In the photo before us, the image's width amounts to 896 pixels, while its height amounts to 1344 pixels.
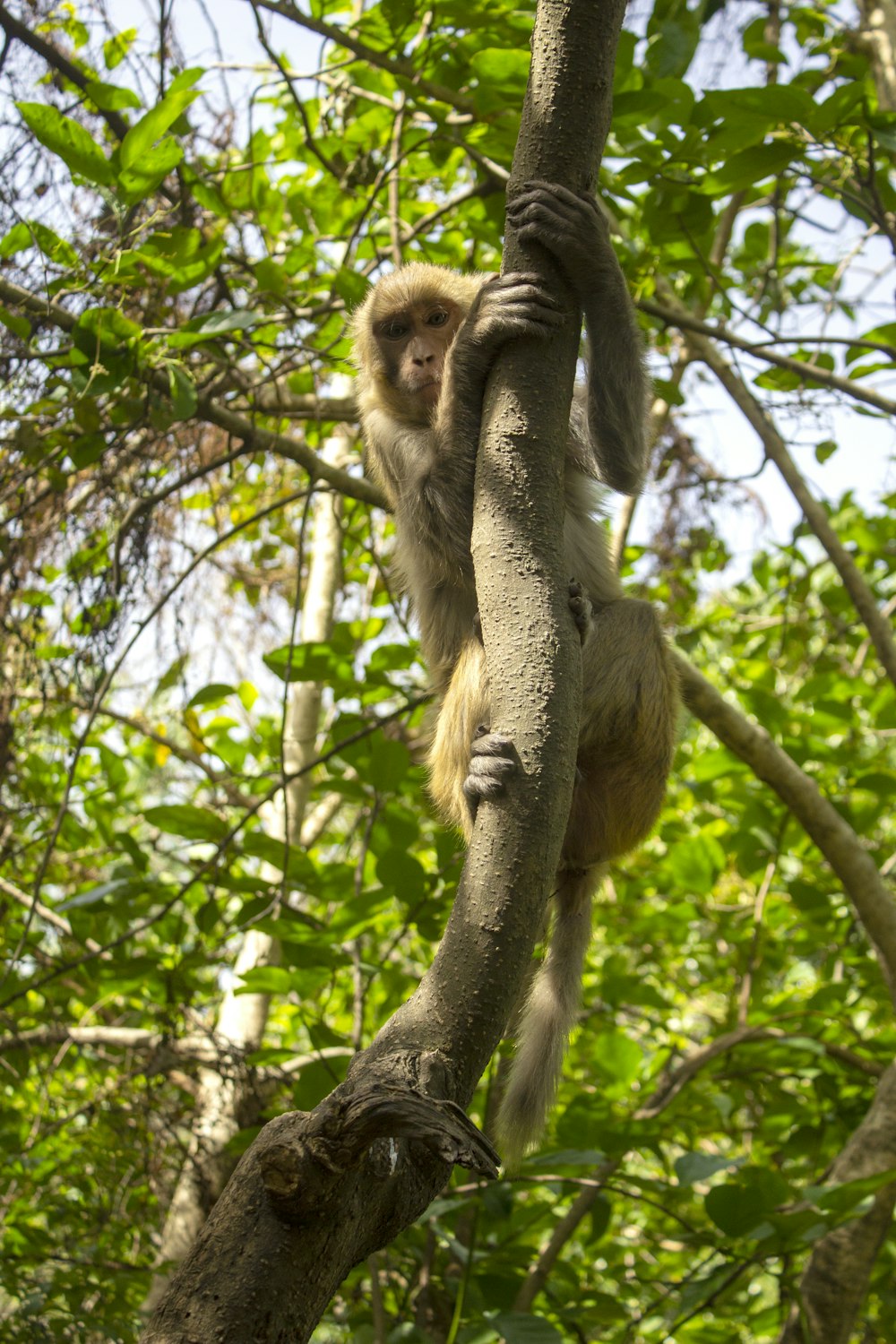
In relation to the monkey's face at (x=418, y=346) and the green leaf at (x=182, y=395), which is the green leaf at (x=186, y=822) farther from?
the monkey's face at (x=418, y=346)

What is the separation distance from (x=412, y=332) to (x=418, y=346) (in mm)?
130

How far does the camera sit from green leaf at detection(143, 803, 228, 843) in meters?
3.43

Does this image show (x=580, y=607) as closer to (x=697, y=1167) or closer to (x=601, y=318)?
(x=601, y=318)

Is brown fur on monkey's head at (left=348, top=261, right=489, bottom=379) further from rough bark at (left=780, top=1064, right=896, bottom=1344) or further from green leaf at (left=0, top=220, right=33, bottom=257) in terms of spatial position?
rough bark at (left=780, top=1064, right=896, bottom=1344)

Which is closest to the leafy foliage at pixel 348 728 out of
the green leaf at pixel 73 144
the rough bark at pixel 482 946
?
the green leaf at pixel 73 144

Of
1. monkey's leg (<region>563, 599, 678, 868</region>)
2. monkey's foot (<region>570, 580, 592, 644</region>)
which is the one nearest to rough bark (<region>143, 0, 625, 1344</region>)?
monkey's foot (<region>570, 580, 592, 644</region>)

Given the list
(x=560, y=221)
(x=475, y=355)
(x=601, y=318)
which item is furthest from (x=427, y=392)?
(x=560, y=221)

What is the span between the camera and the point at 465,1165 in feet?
4.12

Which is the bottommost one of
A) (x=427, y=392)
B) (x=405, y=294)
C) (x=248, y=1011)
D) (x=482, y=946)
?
(x=482, y=946)

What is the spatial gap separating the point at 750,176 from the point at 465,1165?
276cm

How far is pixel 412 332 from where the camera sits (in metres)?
3.62

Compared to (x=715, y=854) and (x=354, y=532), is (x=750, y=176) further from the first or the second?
(x=354, y=532)

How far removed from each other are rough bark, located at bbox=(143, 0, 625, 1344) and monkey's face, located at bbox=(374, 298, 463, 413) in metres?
1.38

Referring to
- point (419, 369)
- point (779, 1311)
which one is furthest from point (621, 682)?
point (779, 1311)
